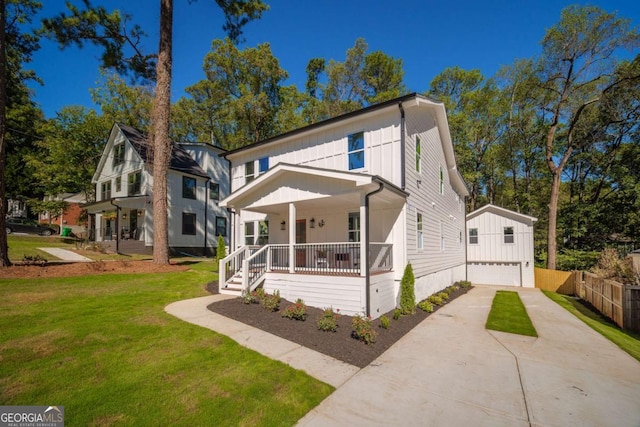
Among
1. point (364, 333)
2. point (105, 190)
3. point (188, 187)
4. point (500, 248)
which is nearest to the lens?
point (364, 333)

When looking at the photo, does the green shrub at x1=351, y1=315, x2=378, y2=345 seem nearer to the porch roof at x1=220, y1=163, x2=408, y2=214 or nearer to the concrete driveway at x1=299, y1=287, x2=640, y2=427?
the concrete driveway at x1=299, y1=287, x2=640, y2=427

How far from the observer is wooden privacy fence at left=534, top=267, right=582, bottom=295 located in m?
16.9

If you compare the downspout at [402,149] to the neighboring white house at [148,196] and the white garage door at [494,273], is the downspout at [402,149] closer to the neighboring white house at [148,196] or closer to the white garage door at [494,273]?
the white garage door at [494,273]

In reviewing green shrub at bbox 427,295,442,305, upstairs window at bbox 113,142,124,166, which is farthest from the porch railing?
upstairs window at bbox 113,142,124,166

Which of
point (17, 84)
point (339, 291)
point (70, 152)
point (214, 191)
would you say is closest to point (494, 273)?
point (339, 291)

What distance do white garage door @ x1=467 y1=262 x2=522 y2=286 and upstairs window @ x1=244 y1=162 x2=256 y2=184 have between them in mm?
16580

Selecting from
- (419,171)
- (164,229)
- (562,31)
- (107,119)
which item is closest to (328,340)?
(419,171)

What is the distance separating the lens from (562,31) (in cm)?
1888

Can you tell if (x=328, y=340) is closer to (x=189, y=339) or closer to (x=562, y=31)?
(x=189, y=339)

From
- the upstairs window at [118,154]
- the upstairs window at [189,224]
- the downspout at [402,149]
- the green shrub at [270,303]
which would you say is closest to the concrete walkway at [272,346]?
the green shrub at [270,303]

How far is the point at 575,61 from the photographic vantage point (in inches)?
749

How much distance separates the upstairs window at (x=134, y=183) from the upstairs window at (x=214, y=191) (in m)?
4.99

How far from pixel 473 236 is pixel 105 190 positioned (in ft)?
96.6

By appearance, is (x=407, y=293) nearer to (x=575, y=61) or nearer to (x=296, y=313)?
(x=296, y=313)
